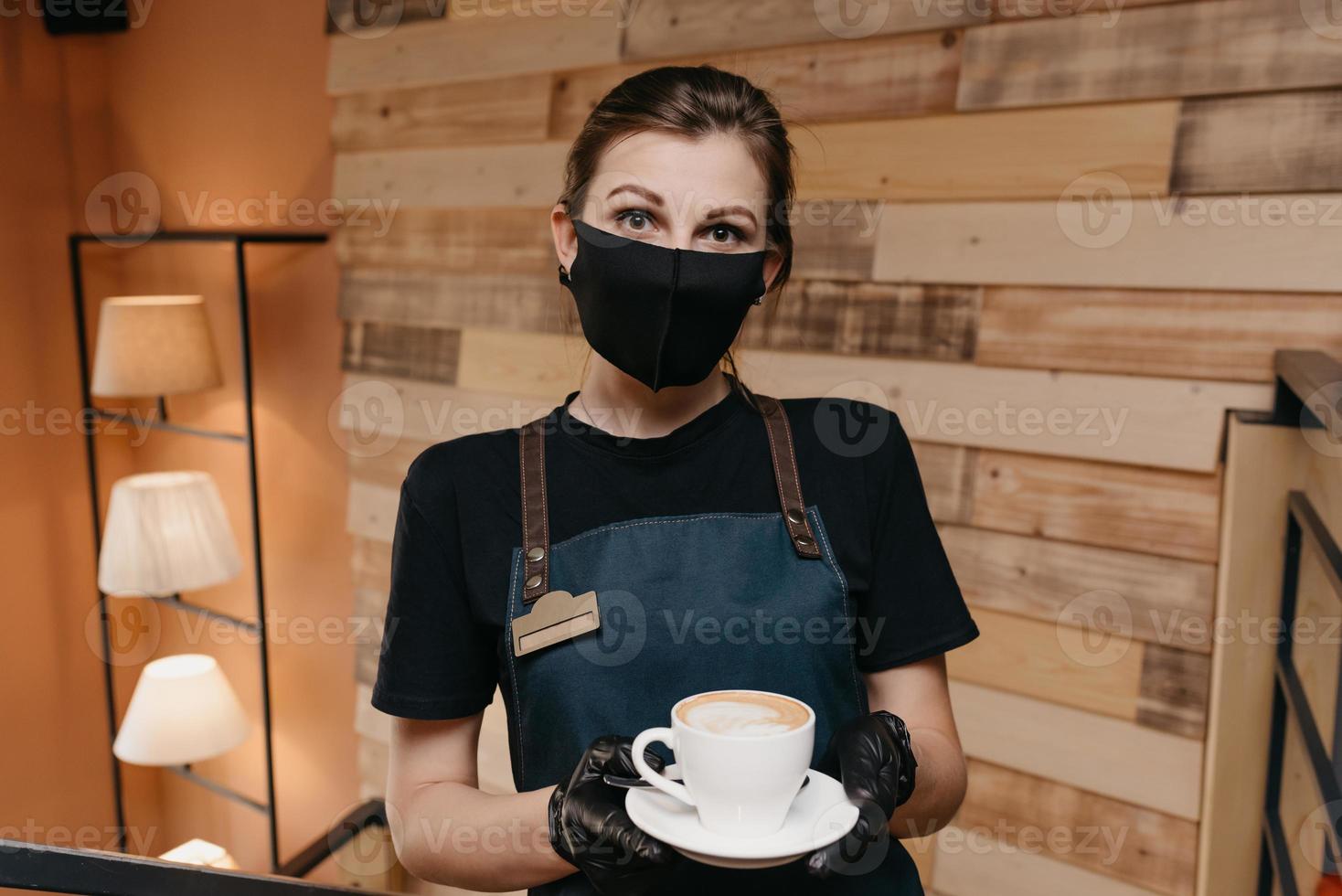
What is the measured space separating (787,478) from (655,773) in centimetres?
42

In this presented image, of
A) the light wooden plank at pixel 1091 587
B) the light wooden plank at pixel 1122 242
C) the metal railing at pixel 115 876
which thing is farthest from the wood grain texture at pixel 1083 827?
the metal railing at pixel 115 876

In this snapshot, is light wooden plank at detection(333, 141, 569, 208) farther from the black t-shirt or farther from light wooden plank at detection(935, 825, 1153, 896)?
light wooden plank at detection(935, 825, 1153, 896)

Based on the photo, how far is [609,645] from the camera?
1057 mm

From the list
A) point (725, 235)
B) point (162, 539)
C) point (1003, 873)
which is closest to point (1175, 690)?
point (1003, 873)

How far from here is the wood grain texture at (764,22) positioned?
5.95ft

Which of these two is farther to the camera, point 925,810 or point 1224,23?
point 1224,23

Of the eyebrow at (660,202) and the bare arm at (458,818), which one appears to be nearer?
the bare arm at (458,818)

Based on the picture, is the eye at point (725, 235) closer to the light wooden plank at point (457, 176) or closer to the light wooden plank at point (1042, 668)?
the light wooden plank at point (1042, 668)

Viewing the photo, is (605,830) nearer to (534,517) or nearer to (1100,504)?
(534,517)

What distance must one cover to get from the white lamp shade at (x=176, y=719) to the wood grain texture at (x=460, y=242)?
1258 millimetres

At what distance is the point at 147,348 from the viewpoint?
2.83m

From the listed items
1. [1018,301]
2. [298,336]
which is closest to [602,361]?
[1018,301]

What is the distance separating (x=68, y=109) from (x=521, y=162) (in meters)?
1.82

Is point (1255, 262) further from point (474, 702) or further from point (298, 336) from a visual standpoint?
point (298, 336)
